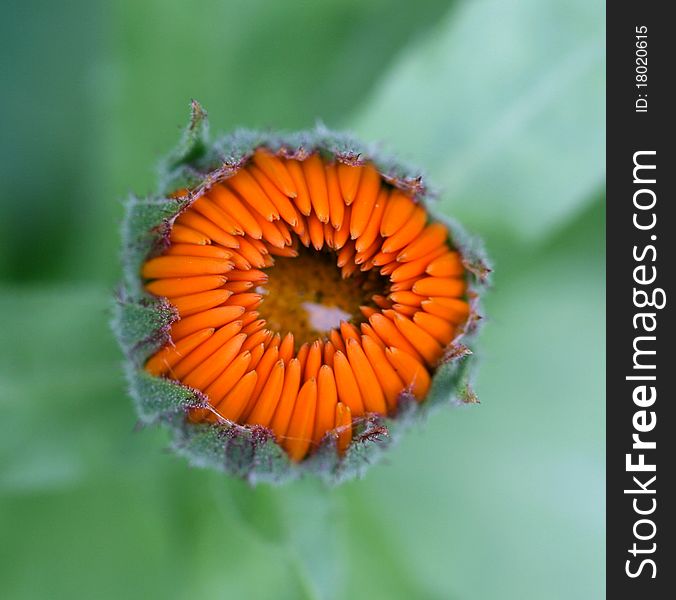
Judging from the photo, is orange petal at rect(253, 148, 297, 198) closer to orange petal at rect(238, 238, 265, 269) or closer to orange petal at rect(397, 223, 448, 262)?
→ orange petal at rect(238, 238, 265, 269)

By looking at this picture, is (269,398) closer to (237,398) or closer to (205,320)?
(237,398)

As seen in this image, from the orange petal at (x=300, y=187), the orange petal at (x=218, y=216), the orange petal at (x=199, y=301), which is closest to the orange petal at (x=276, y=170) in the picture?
the orange petal at (x=300, y=187)

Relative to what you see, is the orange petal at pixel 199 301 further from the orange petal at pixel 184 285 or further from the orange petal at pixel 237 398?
the orange petal at pixel 237 398

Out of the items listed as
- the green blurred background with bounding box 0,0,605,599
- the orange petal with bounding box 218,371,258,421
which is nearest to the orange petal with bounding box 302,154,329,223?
the orange petal with bounding box 218,371,258,421

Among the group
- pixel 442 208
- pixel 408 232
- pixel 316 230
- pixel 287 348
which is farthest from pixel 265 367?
pixel 442 208
